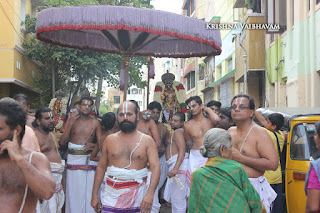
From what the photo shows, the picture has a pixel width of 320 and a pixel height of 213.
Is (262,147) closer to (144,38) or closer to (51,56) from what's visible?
(144,38)

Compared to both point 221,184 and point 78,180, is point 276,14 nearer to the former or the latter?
point 78,180

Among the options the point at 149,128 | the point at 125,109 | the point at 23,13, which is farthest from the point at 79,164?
the point at 23,13

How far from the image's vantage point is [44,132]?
6238mm

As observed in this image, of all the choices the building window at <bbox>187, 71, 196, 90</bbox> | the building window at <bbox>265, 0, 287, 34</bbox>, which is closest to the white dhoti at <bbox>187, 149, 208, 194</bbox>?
the building window at <bbox>265, 0, 287, 34</bbox>

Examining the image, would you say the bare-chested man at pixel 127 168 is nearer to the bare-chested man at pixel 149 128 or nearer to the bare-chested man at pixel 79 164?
the bare-chested man at pixel 79 164

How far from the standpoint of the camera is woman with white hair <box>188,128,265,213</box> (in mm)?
3562

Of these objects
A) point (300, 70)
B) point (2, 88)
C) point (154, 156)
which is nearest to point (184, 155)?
point (154, 156)

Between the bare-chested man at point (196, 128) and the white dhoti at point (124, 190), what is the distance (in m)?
2.26

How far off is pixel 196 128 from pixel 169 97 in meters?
2.60

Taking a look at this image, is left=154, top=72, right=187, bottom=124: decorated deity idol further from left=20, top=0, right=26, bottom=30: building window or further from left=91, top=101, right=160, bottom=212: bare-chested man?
left=20, top=0, right=26, bottom=30: building window

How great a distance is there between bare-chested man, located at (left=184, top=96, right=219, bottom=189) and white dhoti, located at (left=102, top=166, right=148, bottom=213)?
2.26 meters

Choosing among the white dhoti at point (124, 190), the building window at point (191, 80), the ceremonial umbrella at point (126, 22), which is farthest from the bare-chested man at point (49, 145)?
the building window at point (191, 80)

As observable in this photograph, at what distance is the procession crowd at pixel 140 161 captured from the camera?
2.84m

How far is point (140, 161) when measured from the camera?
500 cm
